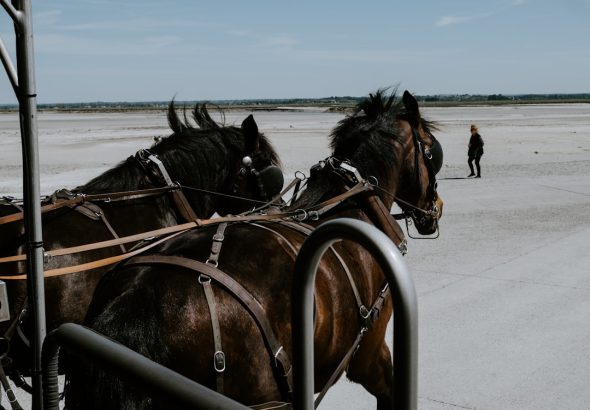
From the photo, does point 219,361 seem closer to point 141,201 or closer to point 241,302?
point 241,302

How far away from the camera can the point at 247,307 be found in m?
2.79

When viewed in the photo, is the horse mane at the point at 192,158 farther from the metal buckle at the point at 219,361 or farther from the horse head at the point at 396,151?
the metal buckle at the point at 219,361

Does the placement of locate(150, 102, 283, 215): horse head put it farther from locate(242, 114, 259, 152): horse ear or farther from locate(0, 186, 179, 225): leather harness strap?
locate(0, 186, 179, 225): leather harness strap

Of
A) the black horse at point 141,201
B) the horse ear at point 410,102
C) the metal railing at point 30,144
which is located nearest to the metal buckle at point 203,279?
the metal railing at point 30,144

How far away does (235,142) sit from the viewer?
526 centimetres

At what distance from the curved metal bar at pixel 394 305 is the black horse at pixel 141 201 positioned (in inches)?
112

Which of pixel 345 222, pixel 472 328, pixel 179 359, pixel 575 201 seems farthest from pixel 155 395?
pixel 575 201

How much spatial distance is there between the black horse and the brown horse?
101 centimetres

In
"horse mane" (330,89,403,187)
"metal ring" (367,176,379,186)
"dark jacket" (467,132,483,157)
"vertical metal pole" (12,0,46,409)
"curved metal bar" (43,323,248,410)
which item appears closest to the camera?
"curved metal bar" (43,323,248,410)

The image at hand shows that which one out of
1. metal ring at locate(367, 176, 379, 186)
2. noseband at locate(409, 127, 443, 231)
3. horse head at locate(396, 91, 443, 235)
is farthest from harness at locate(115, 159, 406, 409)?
noseband at locate(409, 127, 443, 231)

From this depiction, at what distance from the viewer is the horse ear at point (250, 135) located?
5105 mm

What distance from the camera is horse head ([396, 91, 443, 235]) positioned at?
4875 millimetres

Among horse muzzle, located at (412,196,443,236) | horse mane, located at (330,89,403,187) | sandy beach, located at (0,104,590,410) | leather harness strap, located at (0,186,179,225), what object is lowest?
sandy beach, located at (0,104,590,410)

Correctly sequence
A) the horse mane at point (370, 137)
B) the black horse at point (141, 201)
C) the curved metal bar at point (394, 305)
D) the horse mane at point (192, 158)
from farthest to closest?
the horse mane at point (192, 158)
the horse mane at point (370, 137)
the black horse at point (141, 201)
the curved metal bar at point (394, 305)
